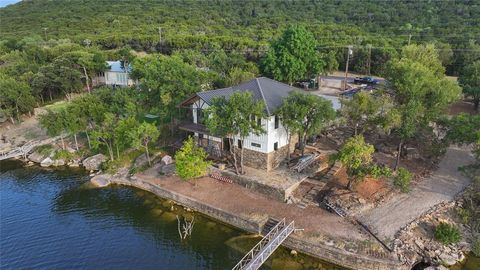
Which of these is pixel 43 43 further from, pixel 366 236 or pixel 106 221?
pixel 366 236

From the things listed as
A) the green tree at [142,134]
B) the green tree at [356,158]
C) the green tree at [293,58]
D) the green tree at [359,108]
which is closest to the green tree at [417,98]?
the green tree at [359,108]

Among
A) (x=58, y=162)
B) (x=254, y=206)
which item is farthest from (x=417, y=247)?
(x=58, y=162)

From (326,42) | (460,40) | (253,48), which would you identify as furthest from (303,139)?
(460,40)

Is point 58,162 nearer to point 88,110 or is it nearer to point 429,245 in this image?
point 88,110

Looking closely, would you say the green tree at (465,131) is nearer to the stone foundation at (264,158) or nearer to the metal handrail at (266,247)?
the stone foundation at (264,158)

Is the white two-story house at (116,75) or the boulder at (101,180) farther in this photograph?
the white two-story house at (116,75)
